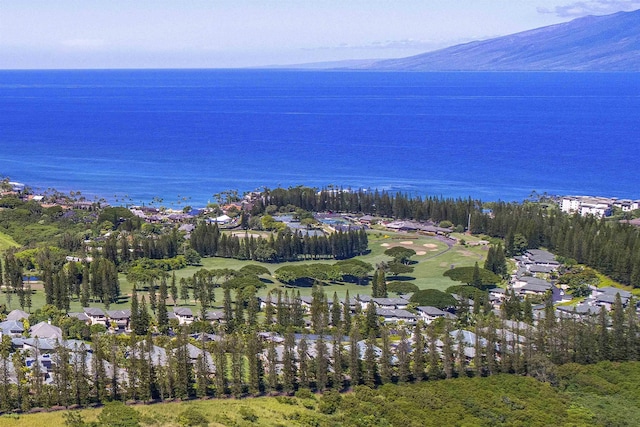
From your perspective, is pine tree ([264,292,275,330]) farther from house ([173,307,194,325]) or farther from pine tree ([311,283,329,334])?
house ([173,307,194,325])

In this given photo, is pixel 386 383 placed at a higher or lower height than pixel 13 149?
lower

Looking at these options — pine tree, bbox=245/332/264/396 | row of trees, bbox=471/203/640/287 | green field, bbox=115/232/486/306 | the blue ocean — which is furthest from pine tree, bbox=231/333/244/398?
the blue ocean

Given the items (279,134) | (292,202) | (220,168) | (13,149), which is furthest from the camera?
(279,134)

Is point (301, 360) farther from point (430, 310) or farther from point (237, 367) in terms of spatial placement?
point (430, 310)

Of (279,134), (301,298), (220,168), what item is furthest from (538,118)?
(301,298)

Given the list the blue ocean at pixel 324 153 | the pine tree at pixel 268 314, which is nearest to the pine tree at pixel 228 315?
the pine tree at pixel 268 314

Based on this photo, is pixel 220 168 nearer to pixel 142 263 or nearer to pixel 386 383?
pixel 142 263
